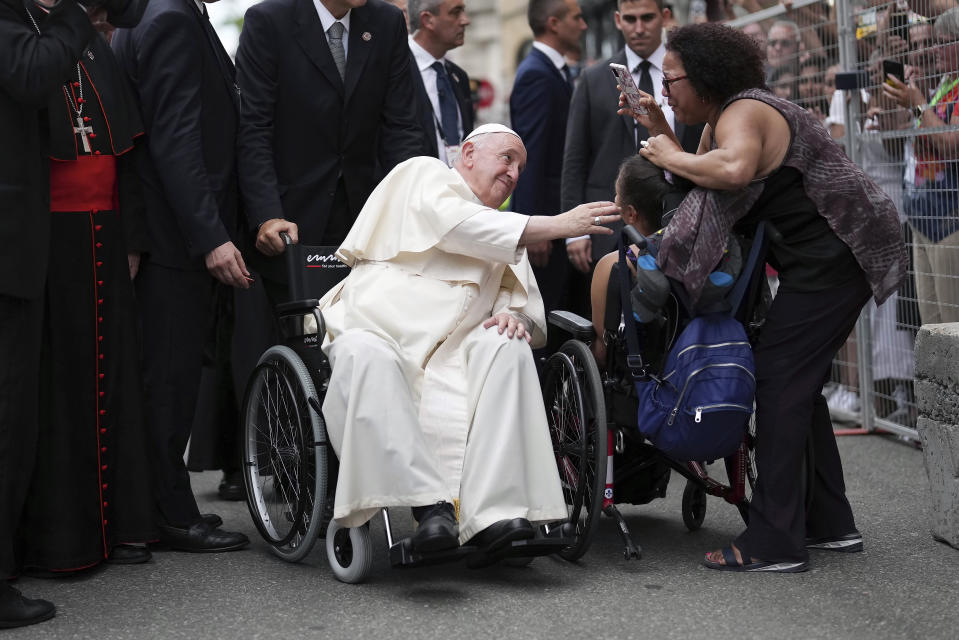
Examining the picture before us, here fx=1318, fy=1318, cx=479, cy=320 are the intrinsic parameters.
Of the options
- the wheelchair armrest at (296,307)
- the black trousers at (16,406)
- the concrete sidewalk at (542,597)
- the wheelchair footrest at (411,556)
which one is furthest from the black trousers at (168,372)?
the wheelchair footrest at (411,556)

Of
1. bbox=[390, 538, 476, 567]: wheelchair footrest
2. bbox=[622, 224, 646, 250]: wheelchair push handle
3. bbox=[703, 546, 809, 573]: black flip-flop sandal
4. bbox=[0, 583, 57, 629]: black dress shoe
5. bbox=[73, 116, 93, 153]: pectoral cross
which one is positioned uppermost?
bbox=[73, 116, 93, 153]: pectoral cross

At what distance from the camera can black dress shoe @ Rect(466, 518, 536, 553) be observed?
425 centimetres

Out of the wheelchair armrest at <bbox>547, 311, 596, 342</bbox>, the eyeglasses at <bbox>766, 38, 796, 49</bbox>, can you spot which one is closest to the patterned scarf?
the wheelchair armrest at <bbox>547, 311, 596, 342</bbox>

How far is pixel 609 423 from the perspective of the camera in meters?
4.80

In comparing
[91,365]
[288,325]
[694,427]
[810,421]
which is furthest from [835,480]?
[91,365]

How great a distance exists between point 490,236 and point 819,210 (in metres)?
1.15

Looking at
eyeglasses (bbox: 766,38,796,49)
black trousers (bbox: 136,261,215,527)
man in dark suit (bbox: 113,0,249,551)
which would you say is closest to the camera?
man in dark suit (bbox: 113,0,249,551)

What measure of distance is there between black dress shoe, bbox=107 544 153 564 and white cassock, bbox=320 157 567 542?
98 centimetres

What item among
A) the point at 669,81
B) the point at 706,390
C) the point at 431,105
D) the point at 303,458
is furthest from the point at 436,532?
the point at 431,105

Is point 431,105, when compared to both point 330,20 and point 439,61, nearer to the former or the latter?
point 439,61

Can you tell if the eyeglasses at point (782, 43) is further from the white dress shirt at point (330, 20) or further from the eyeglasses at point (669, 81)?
the eyeglasses at point (669, 81)

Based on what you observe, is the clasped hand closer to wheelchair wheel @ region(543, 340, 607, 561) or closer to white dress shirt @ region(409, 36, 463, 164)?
wheelchair wheel @ region(543, 340, 607, 561)

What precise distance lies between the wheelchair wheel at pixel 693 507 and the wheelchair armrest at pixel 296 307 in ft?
5.41

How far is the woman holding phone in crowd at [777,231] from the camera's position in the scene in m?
4.51
